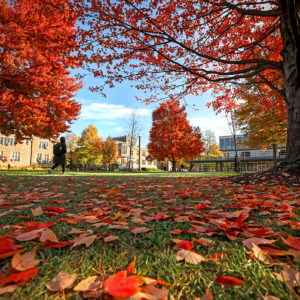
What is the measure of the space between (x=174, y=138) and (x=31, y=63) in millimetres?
16001

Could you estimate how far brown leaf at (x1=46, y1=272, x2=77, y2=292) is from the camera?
66cm

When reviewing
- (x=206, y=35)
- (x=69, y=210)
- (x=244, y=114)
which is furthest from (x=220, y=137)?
(x=69, y=210)

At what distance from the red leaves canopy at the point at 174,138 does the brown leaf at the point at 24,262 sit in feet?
68.5

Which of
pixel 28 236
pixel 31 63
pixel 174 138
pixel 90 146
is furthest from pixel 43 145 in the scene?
pixel 28 236

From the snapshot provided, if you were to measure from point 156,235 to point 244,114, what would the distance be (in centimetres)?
1561

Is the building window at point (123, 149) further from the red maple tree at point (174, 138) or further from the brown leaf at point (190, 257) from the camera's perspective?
the brown leaf at point (190, 257)

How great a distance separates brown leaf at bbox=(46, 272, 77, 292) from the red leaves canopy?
68.7 feet

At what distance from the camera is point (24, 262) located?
0.79 metres

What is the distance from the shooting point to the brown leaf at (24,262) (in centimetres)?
76

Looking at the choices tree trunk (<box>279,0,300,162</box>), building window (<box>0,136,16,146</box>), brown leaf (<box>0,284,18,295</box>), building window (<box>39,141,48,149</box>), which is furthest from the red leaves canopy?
building window (<box>0,136,16,146</box>)

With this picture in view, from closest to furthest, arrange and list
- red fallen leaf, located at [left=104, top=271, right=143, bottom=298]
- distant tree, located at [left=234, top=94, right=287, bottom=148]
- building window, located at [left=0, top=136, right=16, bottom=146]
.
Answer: red fallen leaf, located at [left=104, top=271, right=143, bottom=298]
distant tree, located at [left=234, top=94, right=287, bottom=148]
building window, located at [left=0, top=136, right=16, bottom=146]

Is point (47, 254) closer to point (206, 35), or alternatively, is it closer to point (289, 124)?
point (289, 124)

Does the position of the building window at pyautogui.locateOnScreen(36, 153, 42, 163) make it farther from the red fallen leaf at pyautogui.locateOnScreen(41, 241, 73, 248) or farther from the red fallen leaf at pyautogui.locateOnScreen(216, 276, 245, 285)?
the red fallen leaf at pyautogui.locateOnScreen(216, 276, 245, 285)

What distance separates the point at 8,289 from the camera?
0.64m
